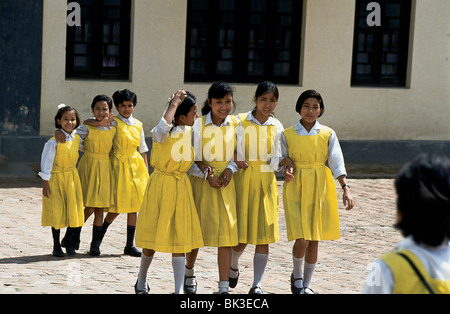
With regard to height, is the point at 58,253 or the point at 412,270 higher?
the point at 412,270

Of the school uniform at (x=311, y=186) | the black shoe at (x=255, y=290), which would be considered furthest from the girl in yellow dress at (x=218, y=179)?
the school uniform at (x=311, y=186)

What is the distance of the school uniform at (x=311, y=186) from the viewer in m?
6.08

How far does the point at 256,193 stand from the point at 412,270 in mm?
3475

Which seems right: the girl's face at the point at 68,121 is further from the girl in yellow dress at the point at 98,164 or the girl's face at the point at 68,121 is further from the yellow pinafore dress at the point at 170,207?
the yellow pinafore dress at the point at 170,207

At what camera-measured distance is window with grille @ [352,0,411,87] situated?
13.4m

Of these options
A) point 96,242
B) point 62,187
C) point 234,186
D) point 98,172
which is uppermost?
point 234,186

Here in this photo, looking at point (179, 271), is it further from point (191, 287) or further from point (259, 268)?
point (259, 268)

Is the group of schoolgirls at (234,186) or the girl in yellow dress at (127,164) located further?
the girl in yellow dress at (127,164)

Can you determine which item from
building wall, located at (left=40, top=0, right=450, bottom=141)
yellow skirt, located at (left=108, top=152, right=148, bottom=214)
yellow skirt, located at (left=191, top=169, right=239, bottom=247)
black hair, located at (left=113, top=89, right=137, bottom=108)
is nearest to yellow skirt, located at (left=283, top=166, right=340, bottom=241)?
yellow skirt, located at (left=191, top=169, right=239, bottom=247)

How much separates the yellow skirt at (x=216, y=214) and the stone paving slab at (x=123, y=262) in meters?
0.53

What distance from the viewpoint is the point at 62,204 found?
23.1ft

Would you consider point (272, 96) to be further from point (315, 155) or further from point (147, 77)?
point (147, 77)

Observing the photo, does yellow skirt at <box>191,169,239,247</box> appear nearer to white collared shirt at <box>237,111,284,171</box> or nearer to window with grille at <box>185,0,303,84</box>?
white collared shirt at <box>237,111,284,171</box>

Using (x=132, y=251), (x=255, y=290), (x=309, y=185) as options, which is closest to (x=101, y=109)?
(x=132, y=251)
